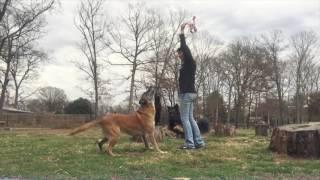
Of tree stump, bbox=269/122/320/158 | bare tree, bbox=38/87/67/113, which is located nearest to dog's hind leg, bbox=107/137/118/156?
tree stump, bbox=269/122/320/158

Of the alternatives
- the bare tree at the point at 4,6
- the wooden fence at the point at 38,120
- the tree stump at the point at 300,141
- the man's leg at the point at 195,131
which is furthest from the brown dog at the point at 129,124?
the wooden fence at the point at 38,120

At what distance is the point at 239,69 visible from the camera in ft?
236

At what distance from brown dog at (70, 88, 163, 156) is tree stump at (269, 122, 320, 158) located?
261 cm

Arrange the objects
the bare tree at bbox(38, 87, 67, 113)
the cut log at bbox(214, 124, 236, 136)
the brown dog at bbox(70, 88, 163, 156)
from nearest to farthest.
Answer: the brown dog at bbox(70, 88, 163, 156) → the cut log at bbox(214, 124, 236, 136) → the bare tree at bbox(38, 87, 67, 113)

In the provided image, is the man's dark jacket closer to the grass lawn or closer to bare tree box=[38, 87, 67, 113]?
the grass lawn

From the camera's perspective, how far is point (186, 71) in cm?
1178

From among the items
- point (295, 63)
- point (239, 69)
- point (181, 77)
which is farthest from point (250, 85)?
point (181, 77)

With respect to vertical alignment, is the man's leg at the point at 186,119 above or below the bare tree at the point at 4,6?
below

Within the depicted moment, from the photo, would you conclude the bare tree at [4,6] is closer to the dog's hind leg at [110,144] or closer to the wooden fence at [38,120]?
the wooden fence at [38,120]

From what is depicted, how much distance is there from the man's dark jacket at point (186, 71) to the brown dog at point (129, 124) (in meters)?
0.78

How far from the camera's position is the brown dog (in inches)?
434

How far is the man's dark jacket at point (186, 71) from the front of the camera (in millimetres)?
11703

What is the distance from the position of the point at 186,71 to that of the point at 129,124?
175 centimetres

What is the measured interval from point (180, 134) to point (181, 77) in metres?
6.46
